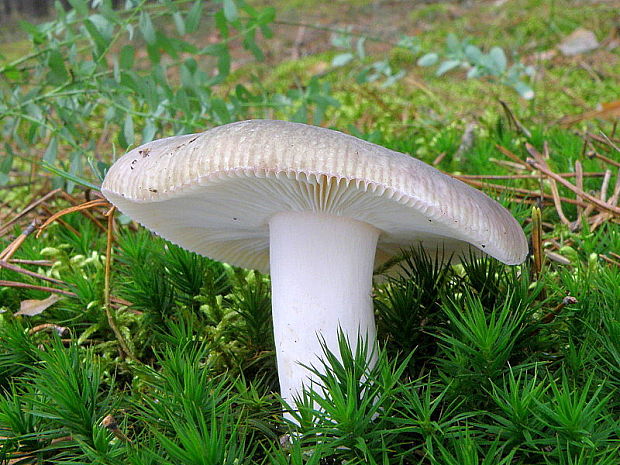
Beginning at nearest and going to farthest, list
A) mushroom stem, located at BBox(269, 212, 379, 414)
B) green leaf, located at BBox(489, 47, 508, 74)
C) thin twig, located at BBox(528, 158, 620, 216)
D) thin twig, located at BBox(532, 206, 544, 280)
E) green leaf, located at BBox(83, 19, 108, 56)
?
mushroom stem, located at BBox(269, 212, 379, 414)
thin twig, located at BBox(532, 206, 544, 280)
thin twig, located at BBox(528, 158, 620, 216)
green leaf, located at BBox(83, 19, 108, 56)
green leaf, located at BBox(489, 47, 508, 74)

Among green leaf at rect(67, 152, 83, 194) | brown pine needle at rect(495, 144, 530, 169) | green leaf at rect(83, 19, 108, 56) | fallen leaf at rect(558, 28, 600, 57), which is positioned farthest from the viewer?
fallen leaf at rect(558, 28, 600, 57)

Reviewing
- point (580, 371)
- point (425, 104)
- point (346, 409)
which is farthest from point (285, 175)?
point (425, 104)

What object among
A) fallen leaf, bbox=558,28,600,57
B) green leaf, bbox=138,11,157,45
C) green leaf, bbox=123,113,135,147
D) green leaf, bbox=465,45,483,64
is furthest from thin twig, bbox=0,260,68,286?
fallen leaf, bbox=558,28,600,57

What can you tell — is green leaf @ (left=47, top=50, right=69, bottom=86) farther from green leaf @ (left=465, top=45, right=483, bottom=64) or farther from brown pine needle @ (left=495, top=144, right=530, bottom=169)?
brown pine needle @ (left=495, top=144, right=530, bottom=169)

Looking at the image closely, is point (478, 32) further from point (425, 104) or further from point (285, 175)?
point (285, 175)

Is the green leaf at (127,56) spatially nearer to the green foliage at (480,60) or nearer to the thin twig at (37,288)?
the thin twig at (37,288)

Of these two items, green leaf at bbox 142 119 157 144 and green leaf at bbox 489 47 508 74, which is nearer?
green leaf at bbox 142 119 157 144

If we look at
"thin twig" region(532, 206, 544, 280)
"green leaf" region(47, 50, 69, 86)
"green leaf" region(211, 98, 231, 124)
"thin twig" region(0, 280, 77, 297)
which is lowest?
"thin twig" region(0, 280, 77, 297)
